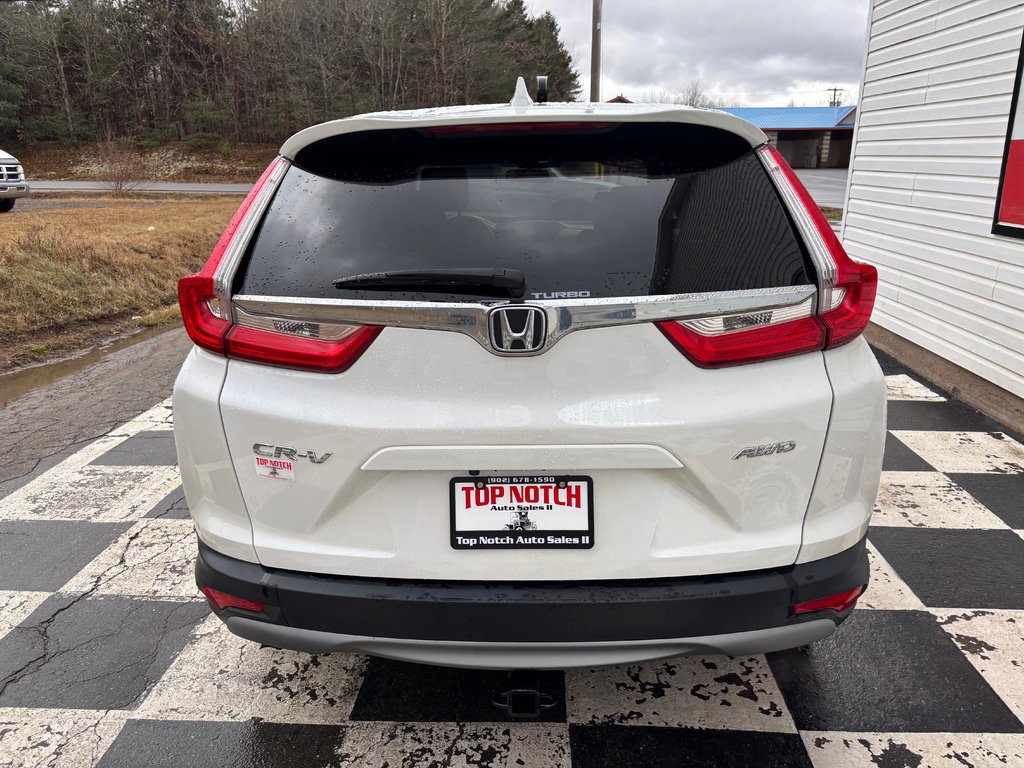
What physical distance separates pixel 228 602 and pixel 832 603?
1529mm

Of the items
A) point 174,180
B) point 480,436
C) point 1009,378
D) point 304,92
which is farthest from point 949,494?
point 304,92

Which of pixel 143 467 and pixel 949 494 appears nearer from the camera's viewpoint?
pixel 949 494

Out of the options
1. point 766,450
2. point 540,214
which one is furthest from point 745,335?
point 540,214

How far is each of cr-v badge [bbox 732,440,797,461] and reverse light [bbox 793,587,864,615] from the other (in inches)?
15.4

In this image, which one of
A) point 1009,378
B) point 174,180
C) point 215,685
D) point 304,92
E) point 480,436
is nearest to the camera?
point 480,436

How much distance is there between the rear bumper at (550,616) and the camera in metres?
1.71

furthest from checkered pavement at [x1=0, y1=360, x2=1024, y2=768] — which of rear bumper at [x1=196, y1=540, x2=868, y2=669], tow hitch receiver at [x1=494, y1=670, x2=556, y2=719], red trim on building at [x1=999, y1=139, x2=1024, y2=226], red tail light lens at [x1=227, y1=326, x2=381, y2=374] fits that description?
red trim on building at [x1=999, y1=139, x2=1024, y2=226]

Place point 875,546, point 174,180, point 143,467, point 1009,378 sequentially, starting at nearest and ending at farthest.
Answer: point 875,546, point 143,467, point 1009,378, point 174,180

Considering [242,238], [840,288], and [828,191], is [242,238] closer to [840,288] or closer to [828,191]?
[840,288]

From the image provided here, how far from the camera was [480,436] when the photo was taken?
5.43 ft

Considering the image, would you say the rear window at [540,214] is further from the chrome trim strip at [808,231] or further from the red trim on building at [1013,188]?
the red trim on building at [1013,188]

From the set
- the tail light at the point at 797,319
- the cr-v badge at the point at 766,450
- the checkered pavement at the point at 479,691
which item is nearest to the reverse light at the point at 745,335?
the tail light at the point at 797,319

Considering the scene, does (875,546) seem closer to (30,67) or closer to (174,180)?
(174,180)

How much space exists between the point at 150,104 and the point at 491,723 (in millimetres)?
51829
